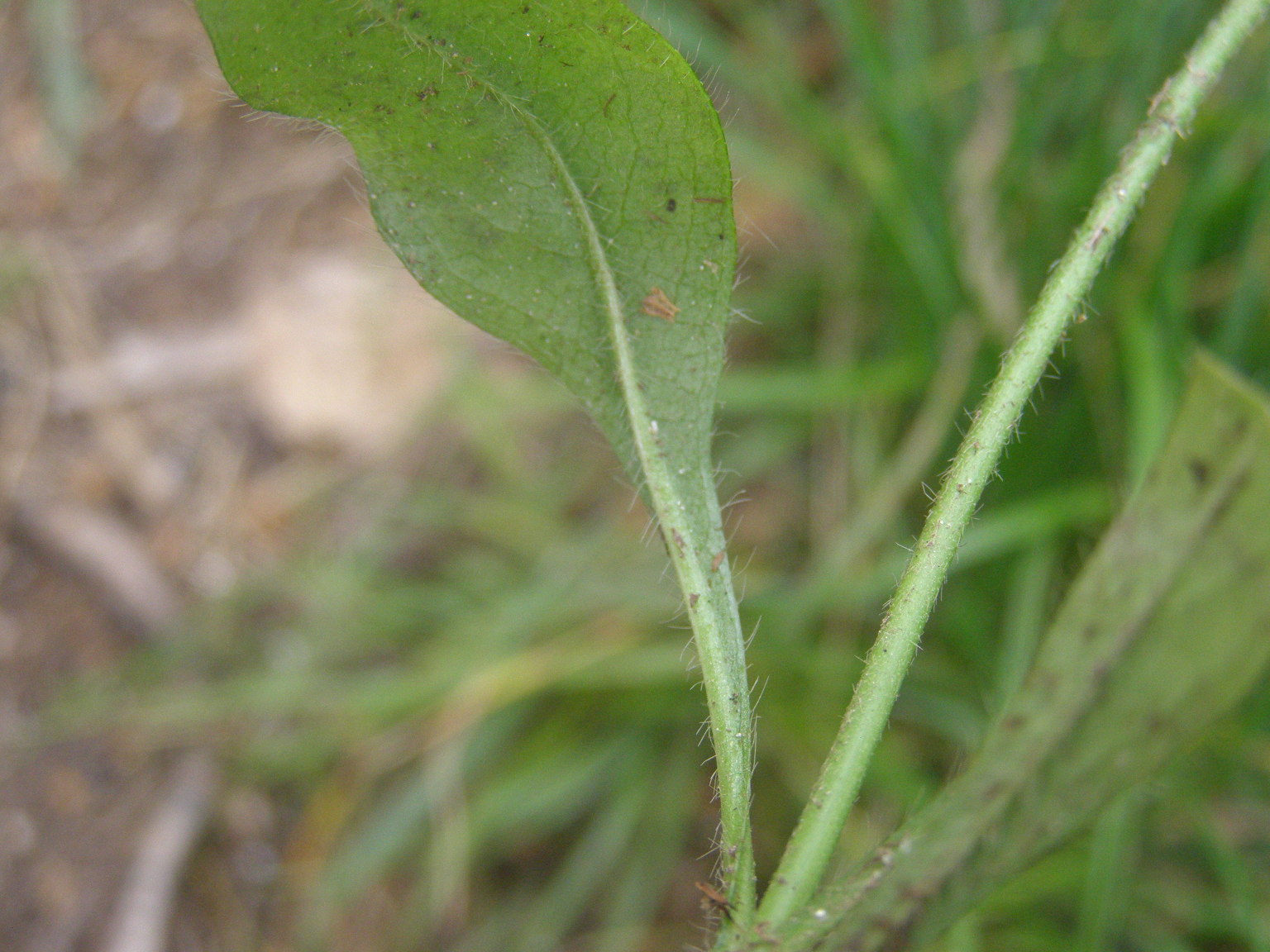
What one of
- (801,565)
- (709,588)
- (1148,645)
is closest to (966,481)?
(709,588)

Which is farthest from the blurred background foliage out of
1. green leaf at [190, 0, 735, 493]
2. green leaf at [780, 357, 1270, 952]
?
green leaf at [190, 0, 735, 493]

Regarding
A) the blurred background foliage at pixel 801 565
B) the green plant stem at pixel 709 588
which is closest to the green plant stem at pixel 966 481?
the green plant stem at pixel 709 588

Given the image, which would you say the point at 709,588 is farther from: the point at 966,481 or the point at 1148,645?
the point at 1148,645

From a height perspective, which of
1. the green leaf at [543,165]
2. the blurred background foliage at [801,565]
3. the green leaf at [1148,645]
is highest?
the green leaf at [543,165]

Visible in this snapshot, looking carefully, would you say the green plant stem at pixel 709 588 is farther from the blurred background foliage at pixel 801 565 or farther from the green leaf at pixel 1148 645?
the blurred background foliage at pixel 801 565

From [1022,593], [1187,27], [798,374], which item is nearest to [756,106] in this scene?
[798,374]

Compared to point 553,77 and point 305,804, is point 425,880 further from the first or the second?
point 553,77
